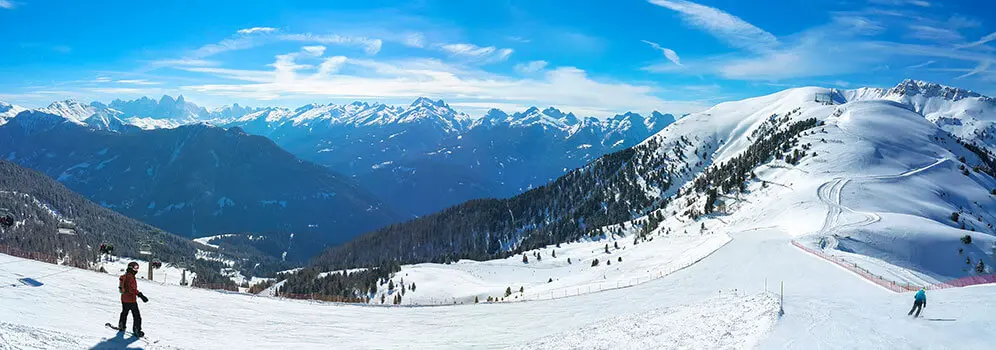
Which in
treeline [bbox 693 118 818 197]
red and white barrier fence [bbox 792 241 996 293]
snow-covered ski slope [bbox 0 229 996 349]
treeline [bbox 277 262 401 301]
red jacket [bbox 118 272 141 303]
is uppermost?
treeline [bbox 693 118 818 197]

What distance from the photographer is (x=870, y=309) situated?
2652cm

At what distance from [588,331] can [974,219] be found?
363 feet

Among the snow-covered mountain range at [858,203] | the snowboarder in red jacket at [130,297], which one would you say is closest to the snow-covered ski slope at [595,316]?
the snowboarder in red jacket at [130,297]

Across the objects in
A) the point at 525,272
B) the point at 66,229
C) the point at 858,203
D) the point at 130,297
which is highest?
the point at 858,203

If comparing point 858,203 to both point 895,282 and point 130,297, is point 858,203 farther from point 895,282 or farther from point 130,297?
point 130,297

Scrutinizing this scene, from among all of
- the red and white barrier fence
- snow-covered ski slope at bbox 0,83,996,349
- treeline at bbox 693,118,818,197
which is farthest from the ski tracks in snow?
treeline at bbox 693,118,818,197

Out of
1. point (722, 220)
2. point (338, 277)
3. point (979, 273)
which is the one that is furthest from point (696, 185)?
point (338, 277)

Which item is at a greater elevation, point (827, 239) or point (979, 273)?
point (827, 239)

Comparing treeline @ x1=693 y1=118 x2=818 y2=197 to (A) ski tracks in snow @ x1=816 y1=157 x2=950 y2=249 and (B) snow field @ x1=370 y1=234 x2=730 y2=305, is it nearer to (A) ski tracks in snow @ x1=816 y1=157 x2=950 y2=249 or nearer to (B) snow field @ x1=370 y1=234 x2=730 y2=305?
(A) ski tracks in snow @ x1=816 y1=157 x2=950 y2=249

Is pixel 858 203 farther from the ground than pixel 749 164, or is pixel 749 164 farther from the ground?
pixel 749 164

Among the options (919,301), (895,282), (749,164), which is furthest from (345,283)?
(749,164)

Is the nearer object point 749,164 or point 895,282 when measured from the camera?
point 895,282

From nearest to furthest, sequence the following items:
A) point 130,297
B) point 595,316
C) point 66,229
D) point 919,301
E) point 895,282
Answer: point 130,297 → point 919,301 → point 595,316 → point 895,282 → point 66,229

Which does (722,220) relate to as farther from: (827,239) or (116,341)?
(116,341)
